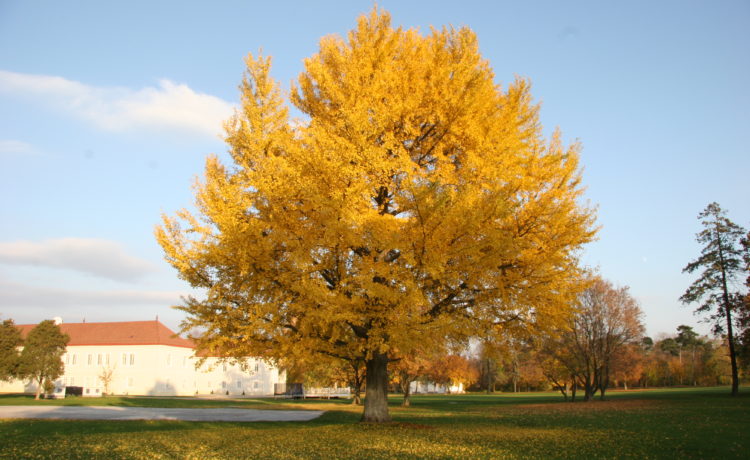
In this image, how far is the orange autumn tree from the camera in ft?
35.4

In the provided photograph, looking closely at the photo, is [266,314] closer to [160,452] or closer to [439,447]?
[160,452]

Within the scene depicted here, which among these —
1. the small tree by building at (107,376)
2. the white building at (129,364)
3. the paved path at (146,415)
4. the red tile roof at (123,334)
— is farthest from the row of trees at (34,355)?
the paved path at (146,415)

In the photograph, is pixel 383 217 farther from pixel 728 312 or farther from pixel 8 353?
pixel 8 353

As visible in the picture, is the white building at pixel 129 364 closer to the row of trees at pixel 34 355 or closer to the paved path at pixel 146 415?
the row of trees at pixel 34 355

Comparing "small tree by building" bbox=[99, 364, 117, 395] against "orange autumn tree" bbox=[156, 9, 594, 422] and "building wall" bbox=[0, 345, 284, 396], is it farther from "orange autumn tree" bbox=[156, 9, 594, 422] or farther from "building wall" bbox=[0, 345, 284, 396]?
"orange autumn tree" bbox=[156, 9, 594, 422]

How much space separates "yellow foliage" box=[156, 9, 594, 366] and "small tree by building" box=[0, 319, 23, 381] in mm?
36643

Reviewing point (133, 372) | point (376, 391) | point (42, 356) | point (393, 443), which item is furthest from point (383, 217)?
point (133, 372)

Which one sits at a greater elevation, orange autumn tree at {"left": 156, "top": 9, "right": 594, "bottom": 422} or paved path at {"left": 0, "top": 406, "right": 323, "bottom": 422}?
orange autumn tree at {"left": 156, "top": 9, "right": 594, "bottom": 422}

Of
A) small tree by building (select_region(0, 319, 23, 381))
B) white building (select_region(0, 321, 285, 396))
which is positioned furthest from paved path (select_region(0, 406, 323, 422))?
white building (select_region(0, 321, 285, 396))

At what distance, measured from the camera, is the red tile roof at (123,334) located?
189 ft

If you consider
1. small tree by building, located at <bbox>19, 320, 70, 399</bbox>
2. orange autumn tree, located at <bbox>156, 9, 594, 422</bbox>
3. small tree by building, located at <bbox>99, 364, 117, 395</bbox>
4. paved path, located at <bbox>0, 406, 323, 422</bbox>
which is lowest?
small tree by building, located at <bbox>99, 364, 117, 395</bbox>

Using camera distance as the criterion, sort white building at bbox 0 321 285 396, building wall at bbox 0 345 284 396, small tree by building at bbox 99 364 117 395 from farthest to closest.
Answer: white building at bbox 0 321 285 396, building wall at bbox 0 345 284 396, small tree by building at bbox 99 364 117 395

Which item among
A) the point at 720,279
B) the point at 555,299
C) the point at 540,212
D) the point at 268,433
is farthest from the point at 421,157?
the point at 720,279

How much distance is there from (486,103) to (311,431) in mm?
10418
